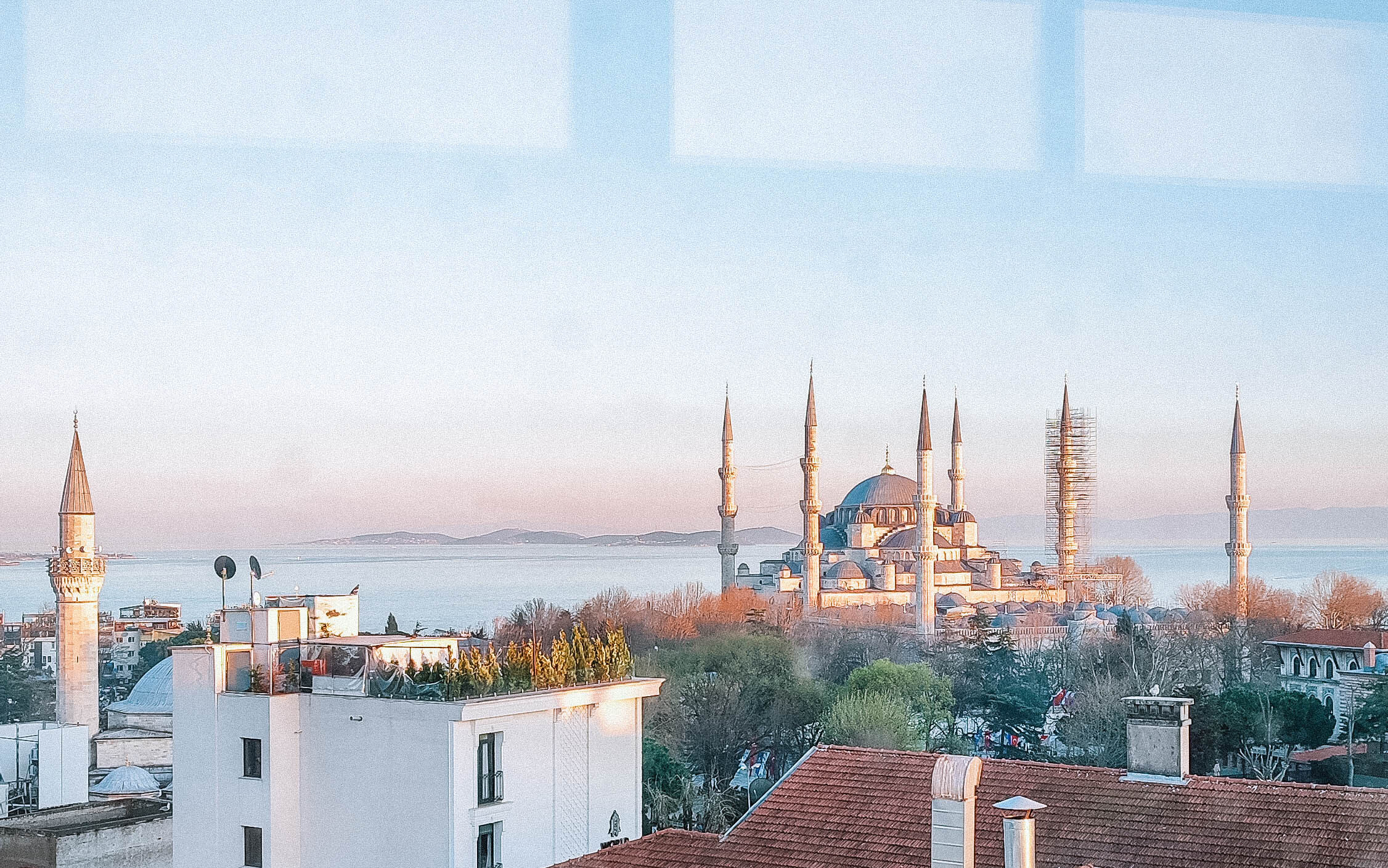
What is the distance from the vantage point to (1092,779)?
A: 3.26 m

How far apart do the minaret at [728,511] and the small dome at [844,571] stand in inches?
85.7

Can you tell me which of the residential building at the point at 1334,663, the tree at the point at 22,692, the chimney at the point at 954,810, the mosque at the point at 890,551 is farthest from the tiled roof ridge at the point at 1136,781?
the mosque at the point at 890,551

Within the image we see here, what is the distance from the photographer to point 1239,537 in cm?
1171

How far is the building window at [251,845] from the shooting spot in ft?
12.8

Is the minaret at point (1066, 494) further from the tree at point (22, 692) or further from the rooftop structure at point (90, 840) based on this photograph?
the rooftop structure at point (90, 840)

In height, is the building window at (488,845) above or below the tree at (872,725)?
above

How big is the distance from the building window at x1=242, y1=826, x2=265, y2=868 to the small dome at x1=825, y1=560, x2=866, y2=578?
17158 millimetres

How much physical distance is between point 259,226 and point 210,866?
2708 mm

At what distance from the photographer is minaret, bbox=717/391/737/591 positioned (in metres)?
18.5

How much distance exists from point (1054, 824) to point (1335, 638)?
8537 millimetres

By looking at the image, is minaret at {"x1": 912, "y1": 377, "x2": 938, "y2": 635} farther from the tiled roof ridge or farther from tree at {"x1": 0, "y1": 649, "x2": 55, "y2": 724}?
the tiled roof ridge

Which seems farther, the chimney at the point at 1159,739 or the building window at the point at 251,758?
the building window at the point at 251,758

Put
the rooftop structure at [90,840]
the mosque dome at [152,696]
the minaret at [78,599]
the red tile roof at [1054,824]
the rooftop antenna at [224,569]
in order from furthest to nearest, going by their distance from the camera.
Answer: the mosque dome at [152,696] < the minaret at [78,599] < the rooftop structure at [90,840] < the rooftop antenna at [224,569] < the red tile roof at [1054,824]

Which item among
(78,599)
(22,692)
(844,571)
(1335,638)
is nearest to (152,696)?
(78,599)
